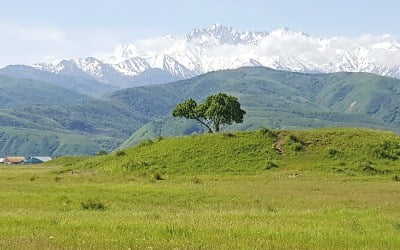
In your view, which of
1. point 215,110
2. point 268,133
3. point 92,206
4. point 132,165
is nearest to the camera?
point 92,206

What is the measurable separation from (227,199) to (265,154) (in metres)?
41.7

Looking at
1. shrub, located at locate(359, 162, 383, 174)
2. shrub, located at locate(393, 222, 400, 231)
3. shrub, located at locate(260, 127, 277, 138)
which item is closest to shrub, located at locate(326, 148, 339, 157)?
shrub, located at locate(359, 162, 383, 174)

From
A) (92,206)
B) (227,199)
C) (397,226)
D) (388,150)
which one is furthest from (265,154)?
(397,226)

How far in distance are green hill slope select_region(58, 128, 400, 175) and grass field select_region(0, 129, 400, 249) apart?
0.58 ft

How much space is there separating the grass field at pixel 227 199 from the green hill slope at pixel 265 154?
178 millimetres

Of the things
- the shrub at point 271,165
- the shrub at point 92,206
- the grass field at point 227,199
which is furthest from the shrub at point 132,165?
the shrub at point 92,206

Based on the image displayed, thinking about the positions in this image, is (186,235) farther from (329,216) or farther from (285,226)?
(329,216)

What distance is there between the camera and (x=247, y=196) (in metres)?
50.9

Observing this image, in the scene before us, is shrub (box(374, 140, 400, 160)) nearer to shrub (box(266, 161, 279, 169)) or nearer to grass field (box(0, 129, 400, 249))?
grass field (box(0, 129, 400, 249))

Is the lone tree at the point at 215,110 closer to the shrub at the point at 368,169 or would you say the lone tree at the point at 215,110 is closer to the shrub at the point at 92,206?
the shrub at the point at 368,169

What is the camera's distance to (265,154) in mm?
89438

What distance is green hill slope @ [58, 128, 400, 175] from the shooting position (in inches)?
3342

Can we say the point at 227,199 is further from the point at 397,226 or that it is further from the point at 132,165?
the point at 132,165

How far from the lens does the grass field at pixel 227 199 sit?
23.8m
